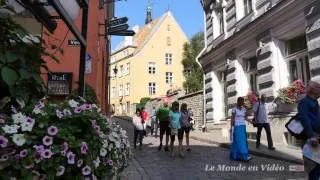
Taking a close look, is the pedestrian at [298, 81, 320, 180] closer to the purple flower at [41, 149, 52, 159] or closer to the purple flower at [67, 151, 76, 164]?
the purple flower at [67, 151, 76, 164]

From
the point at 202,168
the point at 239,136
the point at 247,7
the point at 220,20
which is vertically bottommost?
the point at 202,168

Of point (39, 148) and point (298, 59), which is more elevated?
point (298, 59)

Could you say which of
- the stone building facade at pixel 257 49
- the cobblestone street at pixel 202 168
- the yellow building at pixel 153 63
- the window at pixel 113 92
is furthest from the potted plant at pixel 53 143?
the window at pixel 113 92

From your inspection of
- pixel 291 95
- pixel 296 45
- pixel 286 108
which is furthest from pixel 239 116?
pixel 296 45

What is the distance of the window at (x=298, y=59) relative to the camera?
1395 cm

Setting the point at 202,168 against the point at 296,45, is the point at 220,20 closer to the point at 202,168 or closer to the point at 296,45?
the point at 296,45

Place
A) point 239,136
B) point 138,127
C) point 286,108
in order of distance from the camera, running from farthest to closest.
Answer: point 138,127
point 286,108
point 239,136

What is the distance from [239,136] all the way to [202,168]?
5.44 feet

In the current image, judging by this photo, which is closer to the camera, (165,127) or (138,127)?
(165,127)

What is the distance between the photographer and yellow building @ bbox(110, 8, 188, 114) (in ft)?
212

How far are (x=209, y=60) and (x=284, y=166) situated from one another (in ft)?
41.1

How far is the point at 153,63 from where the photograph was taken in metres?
65.1

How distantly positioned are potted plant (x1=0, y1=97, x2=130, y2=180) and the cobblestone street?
16.7ft

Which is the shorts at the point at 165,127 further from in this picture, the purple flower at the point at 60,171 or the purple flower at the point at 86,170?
the purple flower at the point at 60,171
